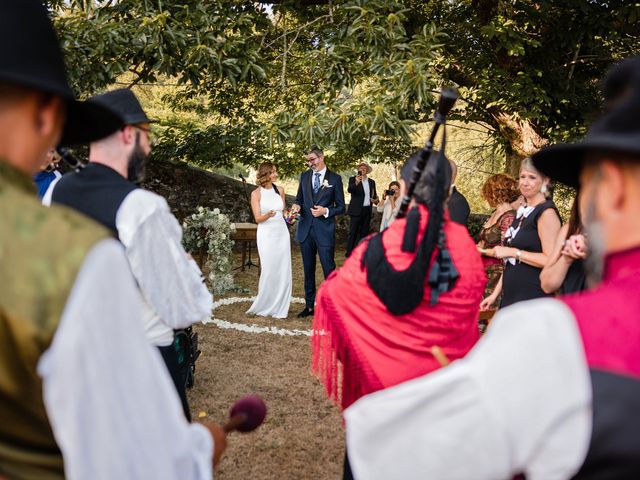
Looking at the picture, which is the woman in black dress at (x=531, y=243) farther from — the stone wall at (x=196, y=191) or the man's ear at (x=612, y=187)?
the stone wall at (x=196, y=191)

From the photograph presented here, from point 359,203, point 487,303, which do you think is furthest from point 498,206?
point 359,203

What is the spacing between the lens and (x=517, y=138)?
34.3 feet

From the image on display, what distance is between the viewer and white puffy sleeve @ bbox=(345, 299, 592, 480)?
851 mm

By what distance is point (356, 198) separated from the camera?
1367 cm

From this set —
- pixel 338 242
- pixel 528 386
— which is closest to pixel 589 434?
pixel 528 386

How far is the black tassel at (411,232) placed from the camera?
2639 millimetres

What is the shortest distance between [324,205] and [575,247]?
5050 millimetres

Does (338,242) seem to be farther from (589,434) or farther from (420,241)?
(589,434)

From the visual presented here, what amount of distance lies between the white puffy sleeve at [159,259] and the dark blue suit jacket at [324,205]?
5.58m

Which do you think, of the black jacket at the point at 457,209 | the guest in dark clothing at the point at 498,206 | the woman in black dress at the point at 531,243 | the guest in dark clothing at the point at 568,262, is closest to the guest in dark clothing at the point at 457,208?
the black jacket at the point at 457,209

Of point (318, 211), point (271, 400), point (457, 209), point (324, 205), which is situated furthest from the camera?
point (324, 205)

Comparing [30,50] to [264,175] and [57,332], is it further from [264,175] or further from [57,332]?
[264,175]

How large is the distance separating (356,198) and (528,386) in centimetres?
1290

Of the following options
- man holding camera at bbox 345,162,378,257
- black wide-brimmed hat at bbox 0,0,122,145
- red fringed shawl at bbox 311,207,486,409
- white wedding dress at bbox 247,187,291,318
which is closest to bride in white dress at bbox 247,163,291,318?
white wedding dress at bbox 247,187,291,318
